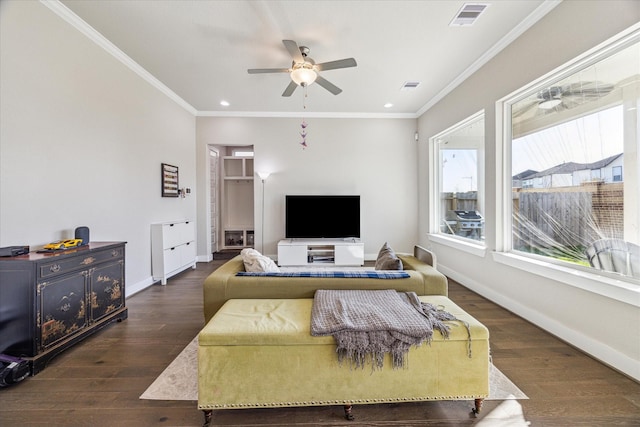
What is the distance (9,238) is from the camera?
200 centimetres

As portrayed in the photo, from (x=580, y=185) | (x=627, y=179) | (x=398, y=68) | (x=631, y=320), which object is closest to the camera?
(x=631, y=320)

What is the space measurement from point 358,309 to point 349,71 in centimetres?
307

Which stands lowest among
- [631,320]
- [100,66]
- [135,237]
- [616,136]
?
[631,320]

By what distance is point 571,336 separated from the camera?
2.13 meters

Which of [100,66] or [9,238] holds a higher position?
[100,66]

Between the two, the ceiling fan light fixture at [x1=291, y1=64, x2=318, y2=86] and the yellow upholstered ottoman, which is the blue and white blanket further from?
the ceiling fan light fixture at [x1=291, y1=64, x2=318, y2=86]

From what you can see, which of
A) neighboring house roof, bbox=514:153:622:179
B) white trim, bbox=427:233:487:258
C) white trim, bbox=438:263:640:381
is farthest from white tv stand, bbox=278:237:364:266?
neighboring house roof, bbox=514:153:622:179

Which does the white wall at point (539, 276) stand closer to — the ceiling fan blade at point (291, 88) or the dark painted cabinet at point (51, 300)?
the ceiling fan blade at point (291, 88)

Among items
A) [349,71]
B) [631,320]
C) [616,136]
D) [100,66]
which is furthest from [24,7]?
[631,320]

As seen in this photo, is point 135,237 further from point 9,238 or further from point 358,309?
point 358,309

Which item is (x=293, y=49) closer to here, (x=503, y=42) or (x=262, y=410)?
(x=503, y=42)

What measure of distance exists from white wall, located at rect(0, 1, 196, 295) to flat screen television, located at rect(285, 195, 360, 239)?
226cm

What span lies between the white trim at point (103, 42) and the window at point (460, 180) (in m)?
4.51

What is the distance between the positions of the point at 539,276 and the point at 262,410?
266 centimetres
